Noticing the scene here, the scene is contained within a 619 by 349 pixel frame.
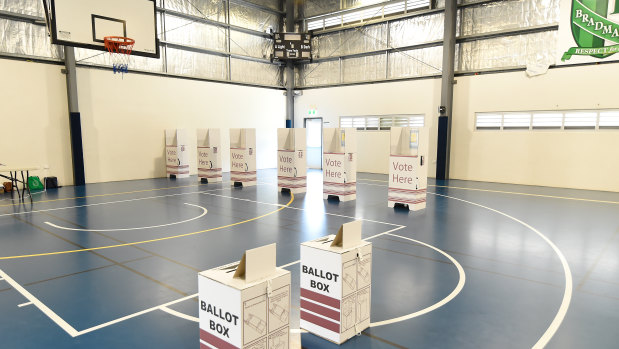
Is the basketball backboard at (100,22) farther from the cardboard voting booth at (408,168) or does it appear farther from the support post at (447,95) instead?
the support post at (447,95)

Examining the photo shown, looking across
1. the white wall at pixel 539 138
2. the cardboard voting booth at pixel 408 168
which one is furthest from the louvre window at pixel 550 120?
the cardboard voting booth at pixel 408 168

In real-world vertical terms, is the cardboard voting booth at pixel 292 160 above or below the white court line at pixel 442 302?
above

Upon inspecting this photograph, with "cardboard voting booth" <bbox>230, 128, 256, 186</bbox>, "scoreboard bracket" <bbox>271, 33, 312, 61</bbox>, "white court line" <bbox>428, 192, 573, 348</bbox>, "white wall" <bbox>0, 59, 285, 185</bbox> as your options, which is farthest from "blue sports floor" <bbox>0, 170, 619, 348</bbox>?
"scoreboard bracket" <bbox>271, 33, 312, 61</bbox>

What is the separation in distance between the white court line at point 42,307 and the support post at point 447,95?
15.6m

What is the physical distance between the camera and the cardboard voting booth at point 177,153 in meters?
17.3

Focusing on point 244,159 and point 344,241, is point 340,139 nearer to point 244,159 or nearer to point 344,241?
point 244,159

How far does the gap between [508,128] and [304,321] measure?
14810 millimetres

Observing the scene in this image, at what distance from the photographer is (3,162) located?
13.4 metres

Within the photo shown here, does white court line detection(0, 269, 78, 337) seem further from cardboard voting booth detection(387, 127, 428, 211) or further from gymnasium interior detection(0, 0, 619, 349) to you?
cardboard voting booth detection(387, 127, 428, 211)

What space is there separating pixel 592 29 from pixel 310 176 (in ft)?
41.0

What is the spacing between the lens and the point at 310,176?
1900 centimetres

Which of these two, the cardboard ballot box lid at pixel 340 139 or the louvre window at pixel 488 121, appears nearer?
the cardboard ballot box lid at pixel 340 139

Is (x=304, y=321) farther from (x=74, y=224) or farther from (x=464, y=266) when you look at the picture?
(x=74, y=224)

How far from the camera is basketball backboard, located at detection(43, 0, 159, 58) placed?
1181cm
